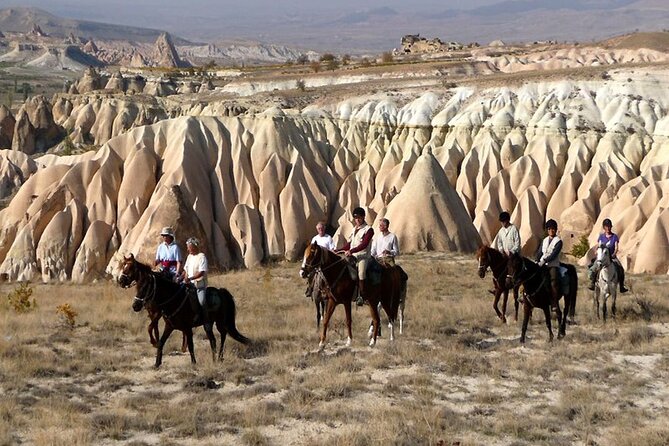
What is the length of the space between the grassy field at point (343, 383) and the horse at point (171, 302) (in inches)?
20.5

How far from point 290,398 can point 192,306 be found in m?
2.66

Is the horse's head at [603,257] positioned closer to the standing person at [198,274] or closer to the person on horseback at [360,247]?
the person on horseback at [360,247]

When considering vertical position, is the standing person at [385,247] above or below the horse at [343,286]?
above

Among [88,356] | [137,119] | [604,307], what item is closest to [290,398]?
[88,356]

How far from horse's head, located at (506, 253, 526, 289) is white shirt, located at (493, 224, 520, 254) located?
702 mm

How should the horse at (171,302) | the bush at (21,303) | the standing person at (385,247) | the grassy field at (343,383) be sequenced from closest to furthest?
the grassy field at (343,383) → the horse at (171,302) → the standing person at (385,247) → the bush at (21,303)

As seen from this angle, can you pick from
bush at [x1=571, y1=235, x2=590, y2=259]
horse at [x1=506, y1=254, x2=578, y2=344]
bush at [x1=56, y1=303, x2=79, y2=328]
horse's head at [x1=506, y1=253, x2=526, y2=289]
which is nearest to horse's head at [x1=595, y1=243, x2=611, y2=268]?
horse at [x1=506, y1=254, x2=578, y2=344]

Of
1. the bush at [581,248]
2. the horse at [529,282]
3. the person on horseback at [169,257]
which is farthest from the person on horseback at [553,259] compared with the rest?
the bush at [581,248]

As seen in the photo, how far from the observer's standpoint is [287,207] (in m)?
37.7

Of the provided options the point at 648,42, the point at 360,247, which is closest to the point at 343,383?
the point at 360,247

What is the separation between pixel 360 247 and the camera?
13711 millimetres

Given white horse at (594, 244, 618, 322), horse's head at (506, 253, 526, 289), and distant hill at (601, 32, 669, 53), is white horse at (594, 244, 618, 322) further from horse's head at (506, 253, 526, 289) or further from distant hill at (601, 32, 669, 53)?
distant hill at (601, 32, 669, 53)

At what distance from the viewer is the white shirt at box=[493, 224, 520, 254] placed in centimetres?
1452

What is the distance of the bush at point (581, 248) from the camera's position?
36.2 meters
